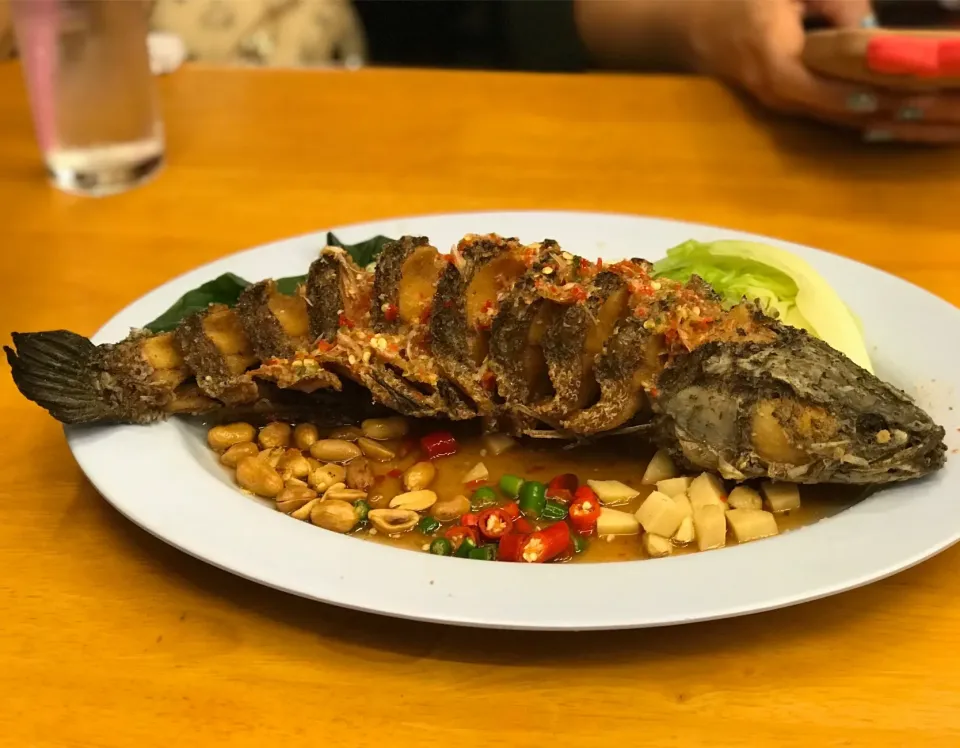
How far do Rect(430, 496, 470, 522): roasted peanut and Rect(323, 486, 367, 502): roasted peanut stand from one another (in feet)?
0.50

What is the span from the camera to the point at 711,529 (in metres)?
1.73

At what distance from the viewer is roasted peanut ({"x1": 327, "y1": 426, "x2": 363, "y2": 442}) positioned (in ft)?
7.07

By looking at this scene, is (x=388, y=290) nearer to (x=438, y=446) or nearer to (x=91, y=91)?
(x=438, y=446)

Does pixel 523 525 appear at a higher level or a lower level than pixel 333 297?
lower

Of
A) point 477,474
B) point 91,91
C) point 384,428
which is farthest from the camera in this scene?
point 91,91

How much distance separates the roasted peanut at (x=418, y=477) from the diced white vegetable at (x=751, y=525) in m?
0.63

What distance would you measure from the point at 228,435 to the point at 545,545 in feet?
2.47

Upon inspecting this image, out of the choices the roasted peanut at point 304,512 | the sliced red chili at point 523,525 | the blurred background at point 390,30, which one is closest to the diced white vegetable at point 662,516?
the sliced red chili at point 523,525

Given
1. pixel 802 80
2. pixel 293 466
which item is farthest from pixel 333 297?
→ pixel 802 80

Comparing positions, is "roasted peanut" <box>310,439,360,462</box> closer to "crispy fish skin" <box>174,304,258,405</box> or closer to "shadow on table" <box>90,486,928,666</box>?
"crispy fish skin" <box>174,304,258,405</box>

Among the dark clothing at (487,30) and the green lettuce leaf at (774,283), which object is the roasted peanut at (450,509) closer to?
the green lettuce leaf at (774,283)

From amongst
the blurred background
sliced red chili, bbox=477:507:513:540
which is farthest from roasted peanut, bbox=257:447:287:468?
the blurred background

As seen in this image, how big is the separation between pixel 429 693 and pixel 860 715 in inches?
25.6

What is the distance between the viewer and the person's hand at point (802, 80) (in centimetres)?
343
